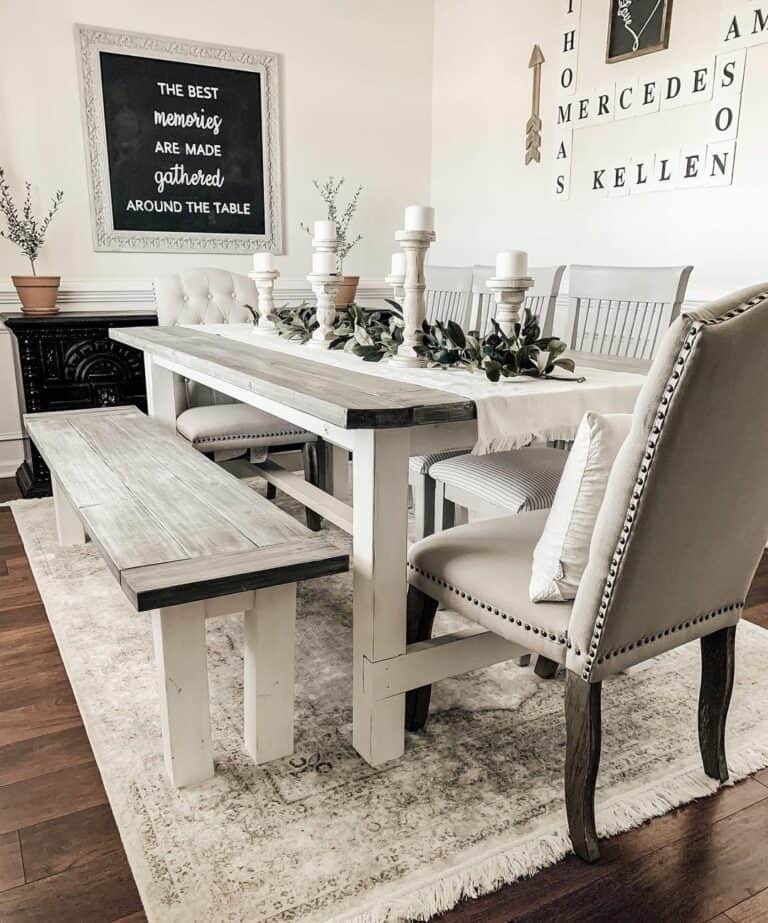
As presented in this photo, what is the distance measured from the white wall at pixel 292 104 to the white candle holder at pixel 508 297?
2.79 meters

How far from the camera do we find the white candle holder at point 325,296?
91.0 inches

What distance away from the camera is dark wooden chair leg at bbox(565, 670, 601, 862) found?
4.22ft

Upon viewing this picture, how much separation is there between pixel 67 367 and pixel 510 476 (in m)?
2.42

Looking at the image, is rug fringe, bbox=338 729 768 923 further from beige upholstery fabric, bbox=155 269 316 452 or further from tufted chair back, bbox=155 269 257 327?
tufted chair back, bbox=155 269 257 327

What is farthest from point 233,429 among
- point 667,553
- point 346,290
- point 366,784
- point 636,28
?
point 636,28

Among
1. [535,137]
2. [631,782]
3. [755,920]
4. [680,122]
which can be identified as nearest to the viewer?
[755,920]

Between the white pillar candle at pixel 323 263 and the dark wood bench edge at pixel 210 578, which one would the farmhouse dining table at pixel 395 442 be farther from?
the white pillar candle at pixel 323 263

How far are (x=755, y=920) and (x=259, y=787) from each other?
2.97 ft

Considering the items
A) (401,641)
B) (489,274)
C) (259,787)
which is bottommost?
(259,787)

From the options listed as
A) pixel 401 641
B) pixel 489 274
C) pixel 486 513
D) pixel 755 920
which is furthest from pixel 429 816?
pixel 489 274

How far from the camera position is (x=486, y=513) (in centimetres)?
216

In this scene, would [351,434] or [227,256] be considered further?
[227,256]

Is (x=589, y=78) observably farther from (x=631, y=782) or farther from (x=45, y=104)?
(x=631, y=782)

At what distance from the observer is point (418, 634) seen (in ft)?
5.58
